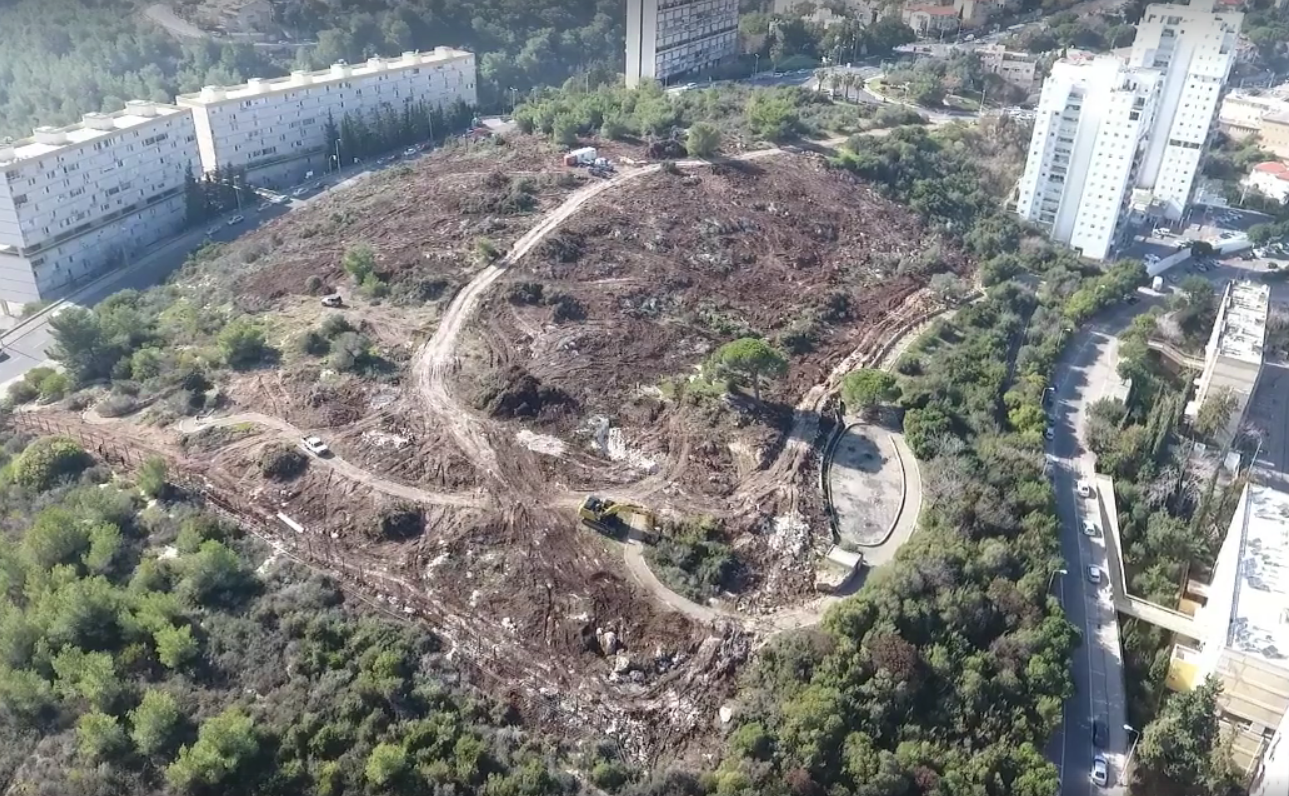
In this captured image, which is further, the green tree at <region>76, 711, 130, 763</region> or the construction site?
the construction site

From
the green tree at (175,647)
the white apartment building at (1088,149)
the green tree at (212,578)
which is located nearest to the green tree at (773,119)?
the white apartment building at (1088,149)

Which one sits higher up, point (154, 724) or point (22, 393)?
point (154, 724)

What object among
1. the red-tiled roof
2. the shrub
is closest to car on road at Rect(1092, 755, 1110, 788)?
the shrub

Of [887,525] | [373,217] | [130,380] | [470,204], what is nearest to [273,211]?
[373,217]

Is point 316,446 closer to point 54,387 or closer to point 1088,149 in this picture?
point 54,387

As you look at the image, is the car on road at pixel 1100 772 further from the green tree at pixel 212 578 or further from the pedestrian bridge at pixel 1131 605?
the green tree at pixel 212 578

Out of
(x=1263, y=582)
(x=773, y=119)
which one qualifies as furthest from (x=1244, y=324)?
(x=773, y=119)

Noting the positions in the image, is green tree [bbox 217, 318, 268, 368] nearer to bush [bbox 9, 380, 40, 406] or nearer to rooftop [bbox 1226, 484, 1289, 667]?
bush [bbox 9, 380, 40, 406]
